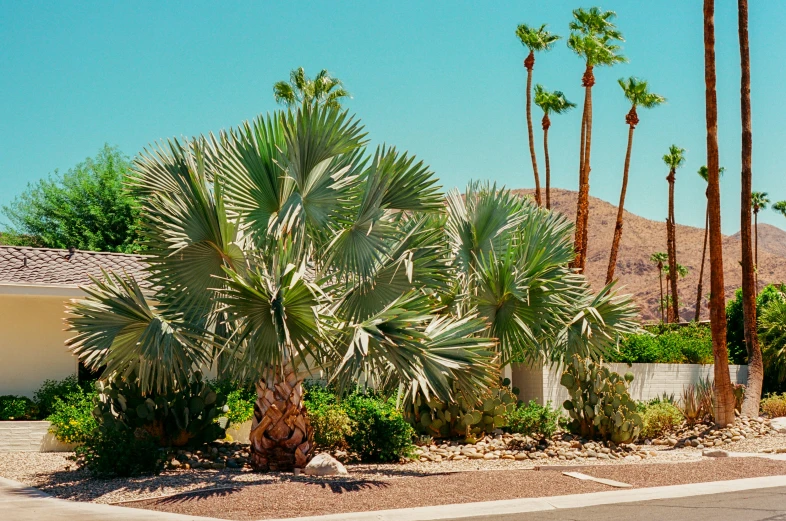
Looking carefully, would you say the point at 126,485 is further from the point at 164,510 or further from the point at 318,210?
the point at 318,210

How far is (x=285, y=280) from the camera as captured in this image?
11266mm

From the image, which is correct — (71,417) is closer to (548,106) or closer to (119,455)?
(119,455)

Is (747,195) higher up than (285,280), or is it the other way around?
(747,195)

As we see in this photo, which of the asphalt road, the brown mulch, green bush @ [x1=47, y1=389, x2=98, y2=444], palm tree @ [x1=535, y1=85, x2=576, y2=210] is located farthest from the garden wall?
palm tree @ [x1=535, y1=85, x2=576, y2=210]

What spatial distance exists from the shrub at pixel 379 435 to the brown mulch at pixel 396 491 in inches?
73.4

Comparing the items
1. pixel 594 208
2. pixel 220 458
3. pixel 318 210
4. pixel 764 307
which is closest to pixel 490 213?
pixel 318 210

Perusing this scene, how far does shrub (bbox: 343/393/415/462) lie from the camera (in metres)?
14.2

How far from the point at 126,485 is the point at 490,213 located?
25.1ft

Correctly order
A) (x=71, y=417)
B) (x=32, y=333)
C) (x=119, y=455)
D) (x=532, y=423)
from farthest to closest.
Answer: (x=32, y=333)
(x=532, y=423)
(x=71, y=417)
(x=119, y=455)

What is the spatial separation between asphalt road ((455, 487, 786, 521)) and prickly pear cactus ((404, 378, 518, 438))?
17.8 feet

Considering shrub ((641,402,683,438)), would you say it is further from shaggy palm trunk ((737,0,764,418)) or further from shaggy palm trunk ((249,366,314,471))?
shaggy palm trunk ((249,366,314,471))

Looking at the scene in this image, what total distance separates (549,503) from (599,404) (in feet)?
20.6

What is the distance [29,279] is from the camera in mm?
17766

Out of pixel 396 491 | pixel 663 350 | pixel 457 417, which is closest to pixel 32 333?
pixel 457 417
